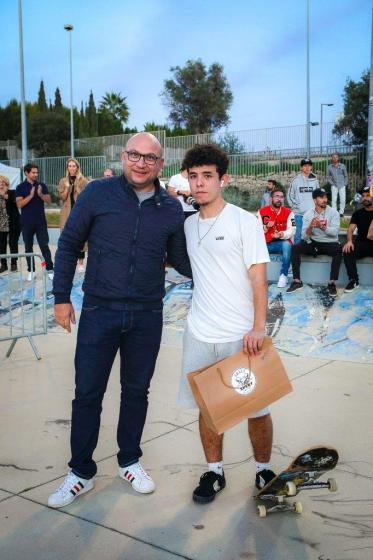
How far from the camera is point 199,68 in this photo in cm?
4859

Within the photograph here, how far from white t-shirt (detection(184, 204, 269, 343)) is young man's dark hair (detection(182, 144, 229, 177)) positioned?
→ 0.22 meters

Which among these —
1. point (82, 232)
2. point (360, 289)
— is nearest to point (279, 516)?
point (82, 232)

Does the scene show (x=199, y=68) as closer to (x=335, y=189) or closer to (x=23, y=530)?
(x=335, y=189)

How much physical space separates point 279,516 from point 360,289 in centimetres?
554

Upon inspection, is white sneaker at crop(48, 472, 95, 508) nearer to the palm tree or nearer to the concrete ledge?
the concrete ledge

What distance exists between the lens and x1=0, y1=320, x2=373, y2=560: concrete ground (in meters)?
2.70

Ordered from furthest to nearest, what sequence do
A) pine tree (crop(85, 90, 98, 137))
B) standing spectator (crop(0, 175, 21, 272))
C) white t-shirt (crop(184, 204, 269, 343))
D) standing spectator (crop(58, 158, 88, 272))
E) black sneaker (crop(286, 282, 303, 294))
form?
pine tree (crop(85, 90, 98, 137))
standing spectator (crop(0, 175, 21, 272))
standing spectator (crop(58, 158, 88, 272))
black sneaker (crop(286, 282, 303, 294))
white t-shirt (crop(184, 204, 269, 343))

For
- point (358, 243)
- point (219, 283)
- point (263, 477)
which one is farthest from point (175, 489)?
point (358, 243)

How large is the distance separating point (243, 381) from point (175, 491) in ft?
2.88

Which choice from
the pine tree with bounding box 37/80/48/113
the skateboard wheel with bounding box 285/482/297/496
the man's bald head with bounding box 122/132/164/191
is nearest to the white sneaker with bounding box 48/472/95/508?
the skateboard wheel with bounding box 285/482/297/496

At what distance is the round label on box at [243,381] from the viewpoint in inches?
114

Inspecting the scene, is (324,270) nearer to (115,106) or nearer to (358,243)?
(358,243)

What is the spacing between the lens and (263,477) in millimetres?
3230

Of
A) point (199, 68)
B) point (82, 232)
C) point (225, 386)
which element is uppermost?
point (199, 68)
